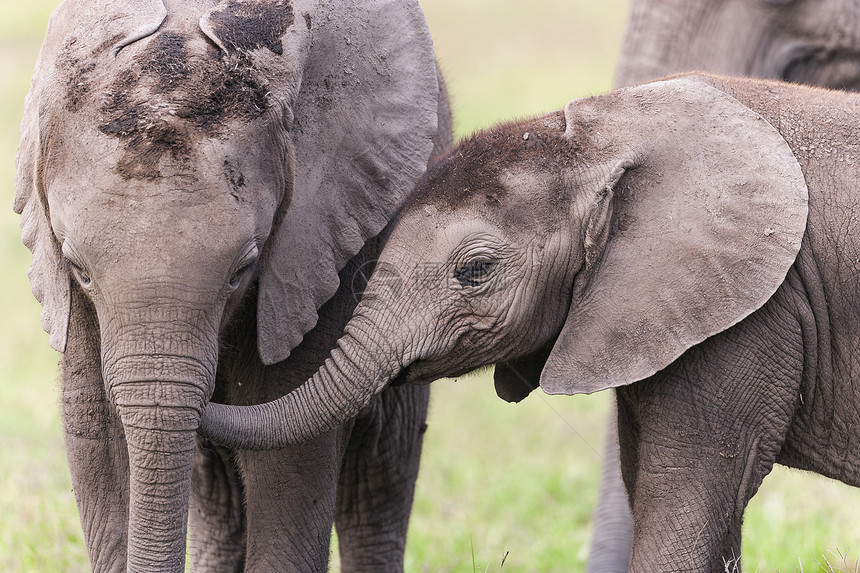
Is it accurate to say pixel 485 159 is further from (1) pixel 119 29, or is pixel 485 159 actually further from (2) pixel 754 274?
(1) pixel 119 29

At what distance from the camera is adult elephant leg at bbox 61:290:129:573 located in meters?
4.12

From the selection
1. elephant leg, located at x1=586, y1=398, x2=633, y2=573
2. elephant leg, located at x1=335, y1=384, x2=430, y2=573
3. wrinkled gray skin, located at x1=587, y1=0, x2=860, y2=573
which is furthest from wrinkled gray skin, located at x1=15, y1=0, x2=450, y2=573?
wrinkled gray skin, located at x1=587, y1=0, x2=860, y2=573

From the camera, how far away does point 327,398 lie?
390 cm

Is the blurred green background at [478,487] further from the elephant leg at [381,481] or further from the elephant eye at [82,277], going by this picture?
the elephant eye at [82,277]

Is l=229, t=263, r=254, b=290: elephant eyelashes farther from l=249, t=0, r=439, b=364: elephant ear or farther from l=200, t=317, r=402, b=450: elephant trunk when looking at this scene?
l=200, t=317, r=402, b=450: elephant trunk

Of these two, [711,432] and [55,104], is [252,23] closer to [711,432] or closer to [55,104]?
[55,104]

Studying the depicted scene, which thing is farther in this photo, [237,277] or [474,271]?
[474,271]

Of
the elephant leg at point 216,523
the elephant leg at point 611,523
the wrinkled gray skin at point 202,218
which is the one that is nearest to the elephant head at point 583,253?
the wrinkled gray skin at point 202,218

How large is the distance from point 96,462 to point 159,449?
0.75 metres

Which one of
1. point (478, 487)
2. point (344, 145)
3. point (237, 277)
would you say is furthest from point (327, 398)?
point (478, 487)

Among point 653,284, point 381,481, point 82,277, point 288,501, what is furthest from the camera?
point 381,481

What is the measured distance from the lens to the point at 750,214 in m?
3.96

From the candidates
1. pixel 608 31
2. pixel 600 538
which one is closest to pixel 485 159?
pixel 600 538

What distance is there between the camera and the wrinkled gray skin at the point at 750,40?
240 inches
